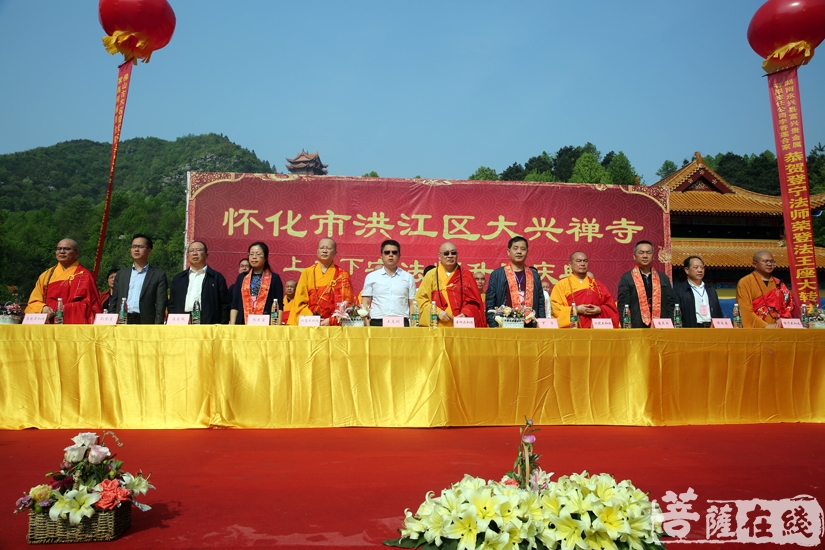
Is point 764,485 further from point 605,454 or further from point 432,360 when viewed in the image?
point 432,360

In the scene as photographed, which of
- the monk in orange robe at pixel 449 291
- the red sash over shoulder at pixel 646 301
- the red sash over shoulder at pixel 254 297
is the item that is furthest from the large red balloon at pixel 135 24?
the red sash over shoulder at pixel 646 301

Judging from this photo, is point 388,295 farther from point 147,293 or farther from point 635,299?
Result: point 635,299

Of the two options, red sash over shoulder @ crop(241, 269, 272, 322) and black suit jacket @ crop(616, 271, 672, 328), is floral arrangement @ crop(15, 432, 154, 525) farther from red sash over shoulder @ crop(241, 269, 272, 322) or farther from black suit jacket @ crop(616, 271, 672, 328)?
black suit jacket @ crop(616, 271, 672, 328)

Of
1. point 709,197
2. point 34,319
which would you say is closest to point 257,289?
point 34,319

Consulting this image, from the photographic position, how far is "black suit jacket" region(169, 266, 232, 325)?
454 centimetres

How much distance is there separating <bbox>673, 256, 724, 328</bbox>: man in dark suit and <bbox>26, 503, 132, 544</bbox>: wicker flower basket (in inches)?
170

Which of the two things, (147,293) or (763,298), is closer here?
(147,293)

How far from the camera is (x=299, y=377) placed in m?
3.71

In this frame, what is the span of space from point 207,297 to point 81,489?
2.79 metres

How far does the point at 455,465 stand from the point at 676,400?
6.24 ft

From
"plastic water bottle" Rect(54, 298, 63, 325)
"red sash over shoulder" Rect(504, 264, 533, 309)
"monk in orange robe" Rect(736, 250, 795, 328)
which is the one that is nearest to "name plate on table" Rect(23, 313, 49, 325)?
"plastic water bottle" Rect(54, 298, 63, 325)

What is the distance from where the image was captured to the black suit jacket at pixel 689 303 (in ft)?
16.1

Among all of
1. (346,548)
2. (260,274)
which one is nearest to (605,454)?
(346,548)

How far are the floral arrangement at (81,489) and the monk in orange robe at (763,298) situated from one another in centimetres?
471
